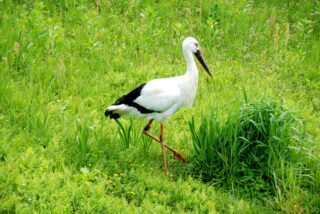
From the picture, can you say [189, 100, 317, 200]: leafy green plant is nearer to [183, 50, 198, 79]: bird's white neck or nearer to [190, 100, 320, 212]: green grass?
[190, 100, 320, 212]: green grass

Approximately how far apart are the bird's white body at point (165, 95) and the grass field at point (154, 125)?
0.24m

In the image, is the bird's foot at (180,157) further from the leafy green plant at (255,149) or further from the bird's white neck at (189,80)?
the bird's white neck at (189,80)

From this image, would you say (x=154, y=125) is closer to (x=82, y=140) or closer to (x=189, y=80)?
(x=189, y=80)

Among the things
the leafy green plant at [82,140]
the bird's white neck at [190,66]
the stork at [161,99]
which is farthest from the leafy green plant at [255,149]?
the leafy green plant at [82,140]

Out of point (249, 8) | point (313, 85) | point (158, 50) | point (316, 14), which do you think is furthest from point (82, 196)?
point (316, 14)

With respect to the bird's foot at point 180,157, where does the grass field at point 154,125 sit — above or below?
above

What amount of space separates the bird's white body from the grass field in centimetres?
24

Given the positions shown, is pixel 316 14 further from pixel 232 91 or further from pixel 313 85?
pixel 232 91

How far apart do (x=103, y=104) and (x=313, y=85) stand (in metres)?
3.38

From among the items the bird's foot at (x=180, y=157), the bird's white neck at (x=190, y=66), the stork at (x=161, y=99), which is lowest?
the bird's foot at (x=180, y=157)

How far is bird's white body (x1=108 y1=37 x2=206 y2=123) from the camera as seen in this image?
16.8 ft

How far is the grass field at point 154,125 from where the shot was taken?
434 cm

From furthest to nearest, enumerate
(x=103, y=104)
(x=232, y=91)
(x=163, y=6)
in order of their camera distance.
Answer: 1. (x=163, y=6)
2. (x=232, y=91)
3. (x=103, y=104)

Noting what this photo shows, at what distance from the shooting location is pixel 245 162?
4.77 metres
